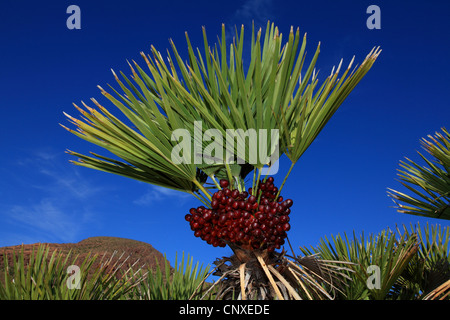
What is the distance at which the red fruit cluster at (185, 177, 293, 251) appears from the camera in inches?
119

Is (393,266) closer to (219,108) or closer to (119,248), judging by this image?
(219,108)

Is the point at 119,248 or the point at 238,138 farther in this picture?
the point at 119,248

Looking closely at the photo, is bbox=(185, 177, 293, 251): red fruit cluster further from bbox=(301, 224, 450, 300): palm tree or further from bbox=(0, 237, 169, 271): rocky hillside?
bbox=(0, 237, 169, 271): rocky hillside

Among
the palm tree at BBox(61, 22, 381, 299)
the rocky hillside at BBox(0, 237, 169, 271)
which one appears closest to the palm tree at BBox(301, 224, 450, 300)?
the palm tree at BBox(61, 22, 381, 299)

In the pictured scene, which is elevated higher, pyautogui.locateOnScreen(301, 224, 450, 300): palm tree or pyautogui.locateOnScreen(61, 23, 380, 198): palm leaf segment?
pyautogui.locateOnScreen(61, 23, 380, 198): palm leaf segment

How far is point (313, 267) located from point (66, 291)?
1.91 metres

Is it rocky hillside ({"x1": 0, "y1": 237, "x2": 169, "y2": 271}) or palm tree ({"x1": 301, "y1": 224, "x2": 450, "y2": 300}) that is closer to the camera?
palm tree ({"x1": 301, "y1": 224, "x2": 450, "y2": 300})

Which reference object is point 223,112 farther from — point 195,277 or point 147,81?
point 195,277

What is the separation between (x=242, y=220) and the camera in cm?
302

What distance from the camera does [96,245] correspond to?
10.4 metres

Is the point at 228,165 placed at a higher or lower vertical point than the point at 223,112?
lower

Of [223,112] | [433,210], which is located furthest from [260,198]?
[433,210]

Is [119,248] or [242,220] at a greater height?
[119,248]

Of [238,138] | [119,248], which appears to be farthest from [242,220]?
[119,248]
